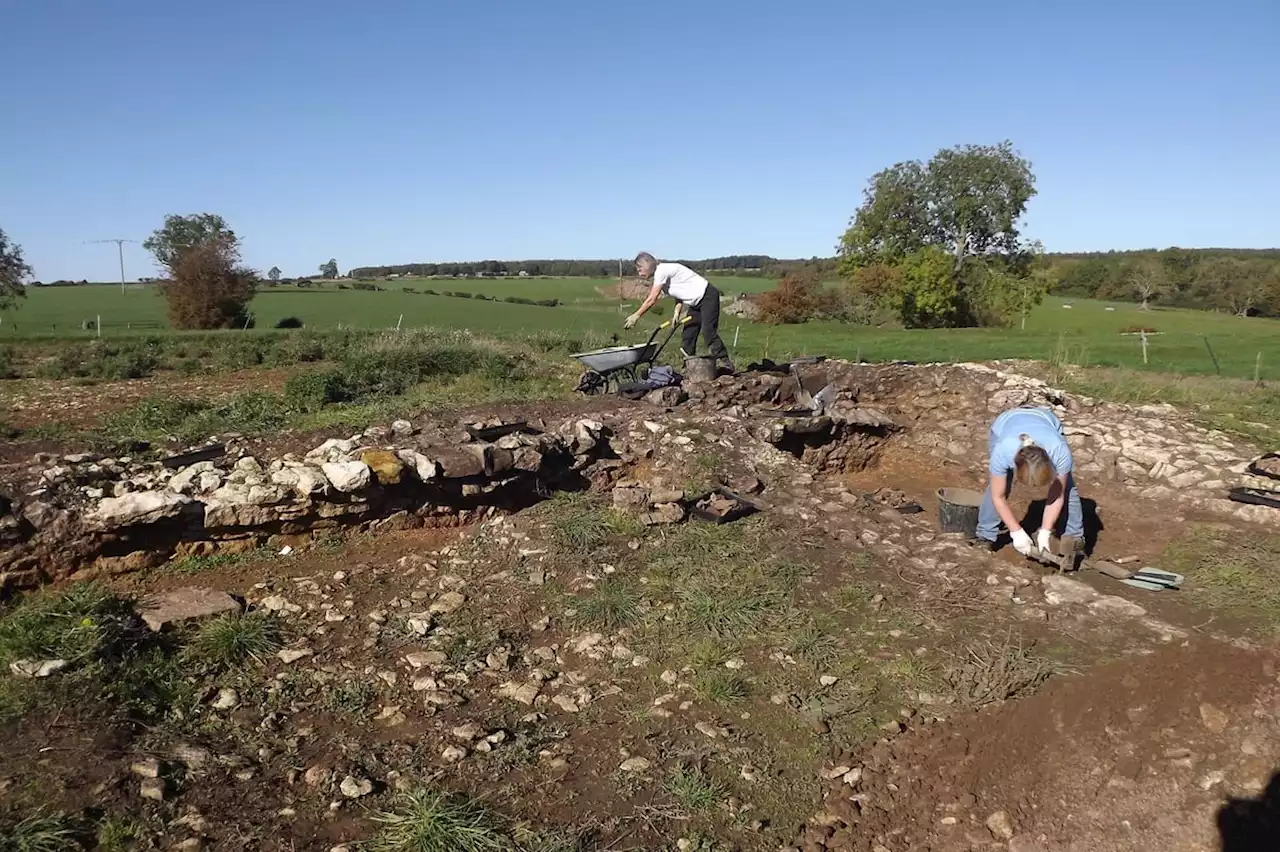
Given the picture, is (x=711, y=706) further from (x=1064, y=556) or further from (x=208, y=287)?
(x=208, y=287)

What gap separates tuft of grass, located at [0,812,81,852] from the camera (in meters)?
2.84

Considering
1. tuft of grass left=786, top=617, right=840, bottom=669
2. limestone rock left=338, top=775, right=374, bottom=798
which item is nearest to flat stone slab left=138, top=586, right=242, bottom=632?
limestone rock left=338, top=775, right=374, bottom=798

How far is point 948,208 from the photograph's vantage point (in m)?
44.4

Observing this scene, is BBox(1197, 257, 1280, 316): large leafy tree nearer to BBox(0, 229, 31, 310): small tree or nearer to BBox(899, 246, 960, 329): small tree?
BBox(899, 246, 960, 329): small tree

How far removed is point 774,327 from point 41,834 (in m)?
A: 36.3

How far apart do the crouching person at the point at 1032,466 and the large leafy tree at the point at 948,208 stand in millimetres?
41612

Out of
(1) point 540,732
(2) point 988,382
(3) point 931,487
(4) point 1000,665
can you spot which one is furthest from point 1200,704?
(2) point 988,382

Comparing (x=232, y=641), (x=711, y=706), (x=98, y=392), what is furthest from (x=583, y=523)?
(x=98, y=392)

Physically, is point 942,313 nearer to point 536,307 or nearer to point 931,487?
point 536,307

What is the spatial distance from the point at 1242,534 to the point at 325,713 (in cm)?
740

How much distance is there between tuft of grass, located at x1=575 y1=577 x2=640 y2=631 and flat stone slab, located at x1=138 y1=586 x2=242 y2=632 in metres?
2.19

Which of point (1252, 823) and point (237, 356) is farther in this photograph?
Result: point (237, 356)

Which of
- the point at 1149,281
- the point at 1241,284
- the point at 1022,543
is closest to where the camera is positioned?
the point at 1022,543

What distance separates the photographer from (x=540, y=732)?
12.8 feet
